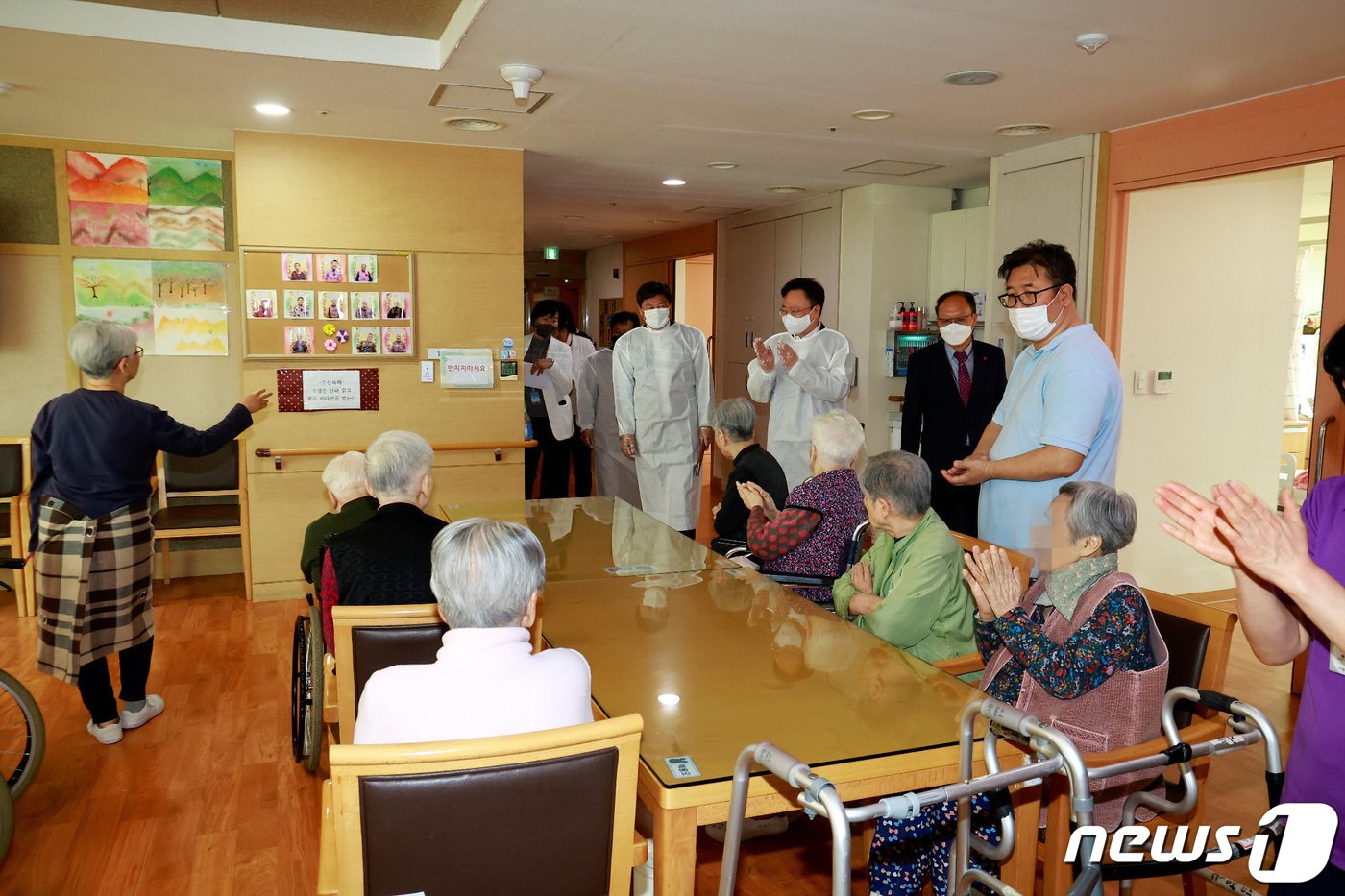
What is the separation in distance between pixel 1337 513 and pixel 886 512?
131cm

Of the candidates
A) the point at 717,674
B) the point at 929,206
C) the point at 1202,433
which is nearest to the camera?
the point at 717,674

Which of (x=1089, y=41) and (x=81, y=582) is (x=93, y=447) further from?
(x=1089, y=41)

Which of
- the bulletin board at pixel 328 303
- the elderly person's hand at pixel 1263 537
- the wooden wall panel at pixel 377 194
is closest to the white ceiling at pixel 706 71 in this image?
the wooden wall panel at pixel 377 194

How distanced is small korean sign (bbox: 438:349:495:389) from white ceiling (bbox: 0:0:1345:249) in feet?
3.80

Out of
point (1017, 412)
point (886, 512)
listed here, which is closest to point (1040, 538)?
point (1017, 412)

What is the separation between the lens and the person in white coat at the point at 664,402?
5590 mm

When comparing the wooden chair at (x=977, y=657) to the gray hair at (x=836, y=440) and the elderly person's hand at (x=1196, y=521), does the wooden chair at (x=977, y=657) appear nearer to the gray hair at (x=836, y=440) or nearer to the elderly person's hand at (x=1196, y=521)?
the gray hair at (x=836, y=440)

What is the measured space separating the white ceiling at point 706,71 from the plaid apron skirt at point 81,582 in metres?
1.72

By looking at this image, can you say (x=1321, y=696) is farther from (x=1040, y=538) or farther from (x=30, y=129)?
(x=30, y=129)

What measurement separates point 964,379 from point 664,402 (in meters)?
1.64

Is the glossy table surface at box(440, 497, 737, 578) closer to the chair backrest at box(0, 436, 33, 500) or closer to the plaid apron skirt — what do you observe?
the plaid apron skirt

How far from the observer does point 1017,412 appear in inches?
124

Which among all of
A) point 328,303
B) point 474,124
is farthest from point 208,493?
point 474,124

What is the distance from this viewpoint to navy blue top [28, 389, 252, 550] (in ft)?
10.7
